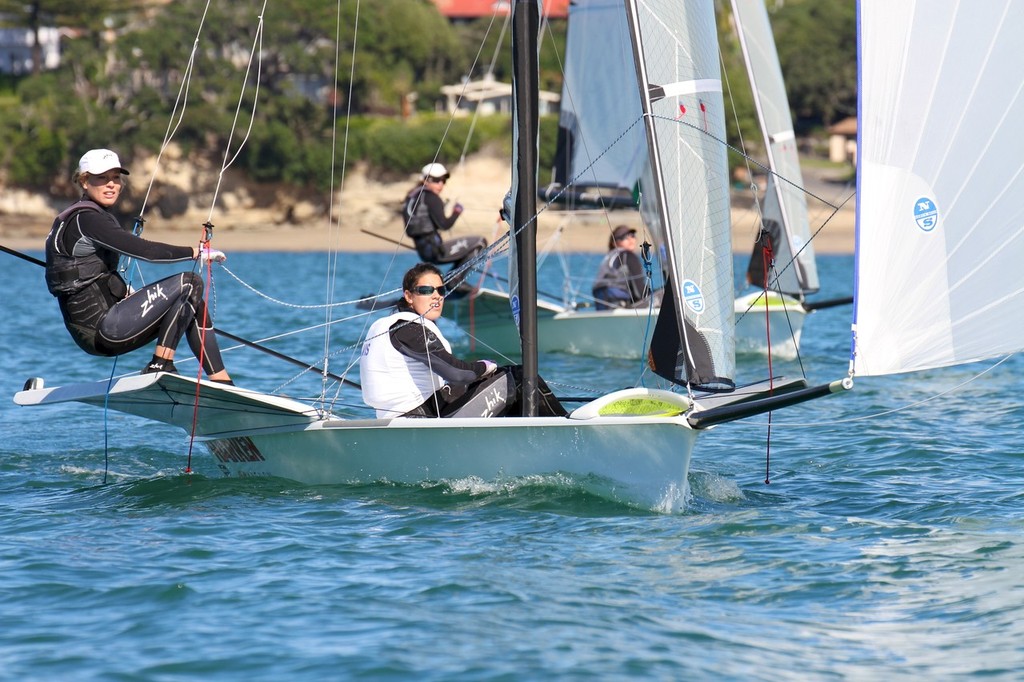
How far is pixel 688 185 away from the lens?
23.6ft

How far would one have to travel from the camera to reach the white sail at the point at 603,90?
13766 mm

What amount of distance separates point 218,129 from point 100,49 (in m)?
7.15

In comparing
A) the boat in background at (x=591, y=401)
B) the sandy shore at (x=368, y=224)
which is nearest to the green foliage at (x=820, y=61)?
the sandy shore at (x=368, y=224)

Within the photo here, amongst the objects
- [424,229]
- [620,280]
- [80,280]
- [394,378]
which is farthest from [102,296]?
[620,280]

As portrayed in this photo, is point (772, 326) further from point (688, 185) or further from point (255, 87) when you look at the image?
point (255, 87)

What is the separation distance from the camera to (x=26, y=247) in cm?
4056

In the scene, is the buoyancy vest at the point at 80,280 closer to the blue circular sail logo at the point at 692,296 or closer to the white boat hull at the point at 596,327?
the blue circular sail logo at the point at 692,296

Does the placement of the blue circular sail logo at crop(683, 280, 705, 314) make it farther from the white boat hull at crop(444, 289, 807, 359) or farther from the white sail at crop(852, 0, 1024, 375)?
the white boat hull at crop(444, 289, 807, 359)

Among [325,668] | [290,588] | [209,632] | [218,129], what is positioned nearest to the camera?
[325,668]

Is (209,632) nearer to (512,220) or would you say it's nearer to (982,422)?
(512,220)

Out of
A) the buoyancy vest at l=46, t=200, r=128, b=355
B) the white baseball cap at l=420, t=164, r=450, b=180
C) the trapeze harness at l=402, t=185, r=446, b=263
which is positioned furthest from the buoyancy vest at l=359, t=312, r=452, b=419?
the trapeze harness at l=402, t=185, r=446, b=263

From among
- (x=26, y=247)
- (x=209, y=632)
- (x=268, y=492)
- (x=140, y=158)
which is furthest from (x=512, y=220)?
(x=140, y=158)

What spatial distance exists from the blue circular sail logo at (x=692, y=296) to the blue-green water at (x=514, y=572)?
996 millimetres

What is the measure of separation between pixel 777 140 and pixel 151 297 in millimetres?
8985
